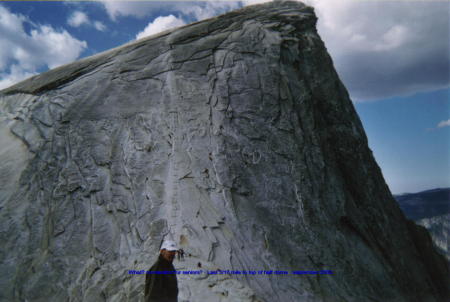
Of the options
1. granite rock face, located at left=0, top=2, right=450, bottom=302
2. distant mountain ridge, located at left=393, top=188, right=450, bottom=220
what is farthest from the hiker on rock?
distant mountain ridge, located at left=393, top=188, right=450, bottom=220

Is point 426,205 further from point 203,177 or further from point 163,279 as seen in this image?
point 163,279

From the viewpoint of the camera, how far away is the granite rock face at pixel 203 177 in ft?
21.1

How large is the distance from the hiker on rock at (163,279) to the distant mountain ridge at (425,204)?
24721 mm

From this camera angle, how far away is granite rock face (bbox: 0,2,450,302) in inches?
A: 254

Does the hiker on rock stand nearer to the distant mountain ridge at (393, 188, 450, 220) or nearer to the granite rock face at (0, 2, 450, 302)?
the granite rock face at (0, 2, 450, 302)

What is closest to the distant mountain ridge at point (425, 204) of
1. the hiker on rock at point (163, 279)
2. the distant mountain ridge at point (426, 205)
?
the distant mountain ridge at point (426, 205)

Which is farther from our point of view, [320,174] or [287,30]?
[287,30]

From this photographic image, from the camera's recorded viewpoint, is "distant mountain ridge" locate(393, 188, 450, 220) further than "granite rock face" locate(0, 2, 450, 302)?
Yes

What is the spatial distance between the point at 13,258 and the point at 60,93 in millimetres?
4086

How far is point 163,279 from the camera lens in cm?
382

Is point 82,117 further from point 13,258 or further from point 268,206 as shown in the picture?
point 268,206

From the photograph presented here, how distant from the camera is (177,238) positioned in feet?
20.5

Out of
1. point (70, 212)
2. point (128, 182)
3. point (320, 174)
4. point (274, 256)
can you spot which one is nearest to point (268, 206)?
point (274, 256)

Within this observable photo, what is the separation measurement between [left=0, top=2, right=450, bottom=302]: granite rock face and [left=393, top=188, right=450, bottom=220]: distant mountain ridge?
53.8 ft
